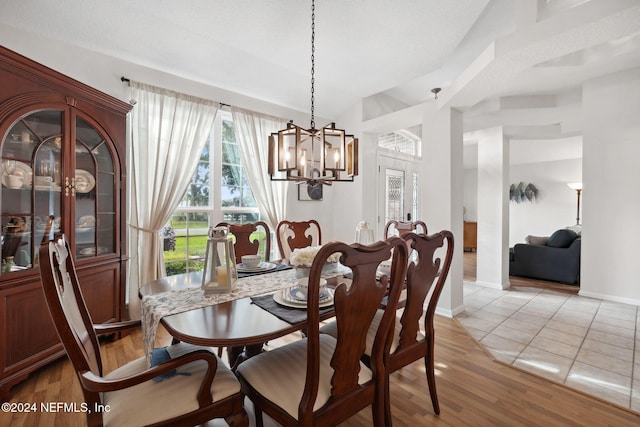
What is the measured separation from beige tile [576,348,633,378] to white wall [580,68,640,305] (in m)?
1.88

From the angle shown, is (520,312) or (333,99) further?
(333,99)

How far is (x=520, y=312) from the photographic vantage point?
3.24m

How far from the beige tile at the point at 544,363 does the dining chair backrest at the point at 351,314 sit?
5.24ft

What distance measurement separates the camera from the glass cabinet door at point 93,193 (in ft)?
7.29

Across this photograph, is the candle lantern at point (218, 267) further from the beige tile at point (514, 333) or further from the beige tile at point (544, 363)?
the beige tile at point (514, 333)

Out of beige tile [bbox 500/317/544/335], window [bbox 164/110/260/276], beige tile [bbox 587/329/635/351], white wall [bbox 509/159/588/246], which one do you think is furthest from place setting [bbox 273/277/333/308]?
white wall [bbox 509/159/588/246]

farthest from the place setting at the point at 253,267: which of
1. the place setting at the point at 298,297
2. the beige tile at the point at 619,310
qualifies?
the beige tile at the point at 619,310

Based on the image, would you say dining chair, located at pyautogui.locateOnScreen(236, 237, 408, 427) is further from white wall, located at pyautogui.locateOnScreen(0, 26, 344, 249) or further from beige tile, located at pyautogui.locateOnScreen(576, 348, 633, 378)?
white wall, located at pyautogui.locateOnScreen(0, 26, 344, 249)

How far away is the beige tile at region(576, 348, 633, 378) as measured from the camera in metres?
2.09

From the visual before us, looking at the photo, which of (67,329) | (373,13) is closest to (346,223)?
(373,13)

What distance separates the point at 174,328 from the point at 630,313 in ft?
14.7

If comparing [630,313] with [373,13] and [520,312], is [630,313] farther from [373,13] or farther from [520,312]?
[373,13]

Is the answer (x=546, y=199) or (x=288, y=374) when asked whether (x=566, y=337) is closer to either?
(x=288, y=374)

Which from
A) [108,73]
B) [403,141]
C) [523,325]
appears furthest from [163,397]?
[403,141]
